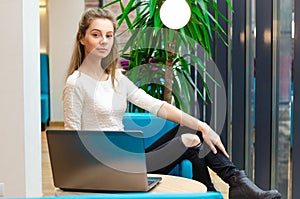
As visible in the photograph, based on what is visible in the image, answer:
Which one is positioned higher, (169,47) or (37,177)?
(169,47)

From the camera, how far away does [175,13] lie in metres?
3.21

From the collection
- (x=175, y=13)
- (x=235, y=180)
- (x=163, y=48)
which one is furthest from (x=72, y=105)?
(x=163, y=48)

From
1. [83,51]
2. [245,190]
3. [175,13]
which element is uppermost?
[175,13]

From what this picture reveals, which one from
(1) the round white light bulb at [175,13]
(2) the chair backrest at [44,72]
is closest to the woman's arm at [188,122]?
(1) the round white light bulb at [175,13]

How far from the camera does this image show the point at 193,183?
1.75 m

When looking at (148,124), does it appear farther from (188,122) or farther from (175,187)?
(175,187)

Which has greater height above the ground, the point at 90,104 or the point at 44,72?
the point at 44,72

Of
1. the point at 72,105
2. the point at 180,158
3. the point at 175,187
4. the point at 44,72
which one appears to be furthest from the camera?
the point at 44,72

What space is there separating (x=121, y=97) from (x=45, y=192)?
1.83 metres

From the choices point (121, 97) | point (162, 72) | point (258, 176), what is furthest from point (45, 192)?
point (121, 97)

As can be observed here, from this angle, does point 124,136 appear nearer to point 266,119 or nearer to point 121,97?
point 121,97

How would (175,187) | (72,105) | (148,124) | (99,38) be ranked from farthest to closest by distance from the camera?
(148,124) → (99,38) → (72,105) → (175,187)

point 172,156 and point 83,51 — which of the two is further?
point 172,156

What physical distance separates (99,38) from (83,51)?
0.10 m
